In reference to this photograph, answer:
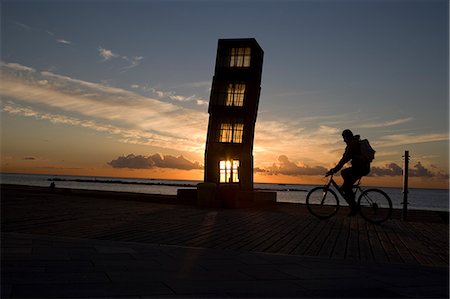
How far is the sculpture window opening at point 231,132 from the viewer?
24.9 m

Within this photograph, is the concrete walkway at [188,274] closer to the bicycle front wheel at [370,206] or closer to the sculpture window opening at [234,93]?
the bicycle front wheel at [370,206]

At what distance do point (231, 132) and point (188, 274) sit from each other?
20.1m

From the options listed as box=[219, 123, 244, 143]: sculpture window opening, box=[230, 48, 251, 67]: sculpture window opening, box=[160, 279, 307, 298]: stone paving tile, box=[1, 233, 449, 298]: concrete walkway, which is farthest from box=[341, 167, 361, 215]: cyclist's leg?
box=[230, 48, 251, 67]: sculpture window opening

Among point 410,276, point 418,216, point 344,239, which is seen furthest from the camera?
point 418,216

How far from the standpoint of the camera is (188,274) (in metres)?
4.98

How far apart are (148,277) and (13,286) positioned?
1.33 m

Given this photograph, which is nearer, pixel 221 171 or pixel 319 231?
pixel 319 231

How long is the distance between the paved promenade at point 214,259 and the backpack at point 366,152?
1.78 m

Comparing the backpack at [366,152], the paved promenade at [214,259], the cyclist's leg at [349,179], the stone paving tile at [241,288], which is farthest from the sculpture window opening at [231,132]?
the stone paving tile at [241,288]

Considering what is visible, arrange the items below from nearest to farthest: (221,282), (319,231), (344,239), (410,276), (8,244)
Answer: (221,282), (410,276), (8,244), (344,239), (319,231)

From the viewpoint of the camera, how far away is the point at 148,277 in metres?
4.75

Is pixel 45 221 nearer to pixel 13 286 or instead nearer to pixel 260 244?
pixel 260 244

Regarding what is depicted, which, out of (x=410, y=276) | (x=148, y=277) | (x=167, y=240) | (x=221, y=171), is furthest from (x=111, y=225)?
(x=221, y=171)

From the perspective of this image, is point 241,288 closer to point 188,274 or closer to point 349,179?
point 188,274
